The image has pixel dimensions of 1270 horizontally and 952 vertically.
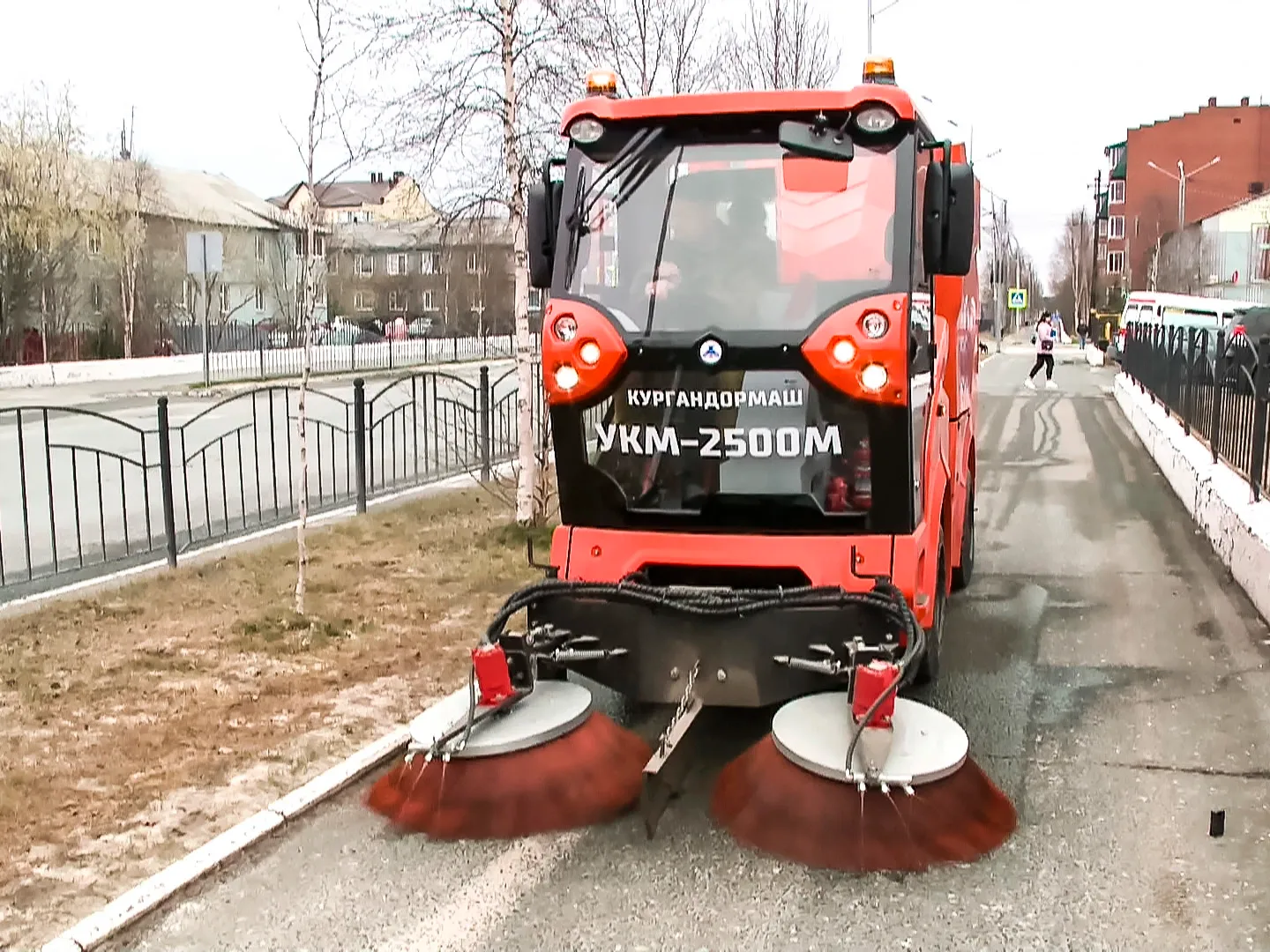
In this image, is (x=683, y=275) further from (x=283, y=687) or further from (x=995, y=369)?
(x=995, y=369)

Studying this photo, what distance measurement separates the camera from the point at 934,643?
6070 millimetres

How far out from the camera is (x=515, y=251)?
33.1 ft

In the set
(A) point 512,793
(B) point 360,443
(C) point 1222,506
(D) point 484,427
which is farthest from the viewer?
(D) point 484,427

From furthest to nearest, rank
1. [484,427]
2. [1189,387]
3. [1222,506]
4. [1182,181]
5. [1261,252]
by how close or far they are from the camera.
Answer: [1261,252] → [1182,181] → [1189,387] → [484,427] → [1222,506]

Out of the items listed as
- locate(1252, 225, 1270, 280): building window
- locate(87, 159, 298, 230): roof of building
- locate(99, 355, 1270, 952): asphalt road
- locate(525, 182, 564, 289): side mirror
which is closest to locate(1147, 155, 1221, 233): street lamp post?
locate(1252, 225, 1270, 280): building window

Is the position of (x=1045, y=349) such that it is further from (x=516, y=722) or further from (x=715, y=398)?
(x=516, y=722)

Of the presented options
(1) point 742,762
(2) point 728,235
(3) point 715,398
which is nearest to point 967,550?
(3) point 715,398

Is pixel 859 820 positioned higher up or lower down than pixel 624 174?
lower down

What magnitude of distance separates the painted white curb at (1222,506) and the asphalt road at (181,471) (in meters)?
7.41

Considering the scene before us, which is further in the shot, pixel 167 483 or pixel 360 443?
pixel 360 443

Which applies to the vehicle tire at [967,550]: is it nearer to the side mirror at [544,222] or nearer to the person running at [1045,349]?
the side mirror at [544,222]

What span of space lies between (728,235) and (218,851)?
10.3 feet

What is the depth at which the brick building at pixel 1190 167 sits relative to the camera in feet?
301

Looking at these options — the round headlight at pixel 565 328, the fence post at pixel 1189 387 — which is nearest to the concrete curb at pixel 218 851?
the round headlight at pixel 565 328
